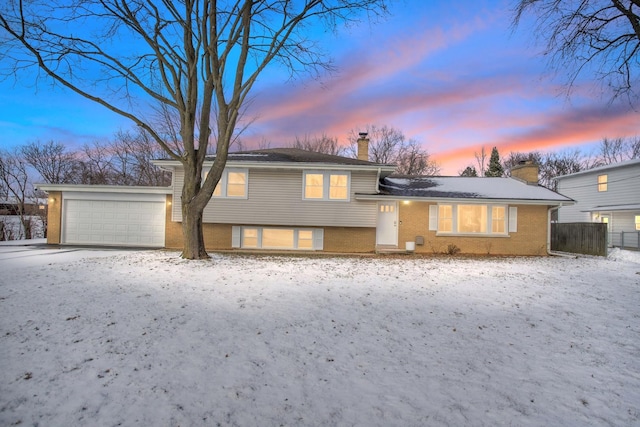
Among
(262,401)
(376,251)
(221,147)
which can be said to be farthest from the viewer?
(376,251)

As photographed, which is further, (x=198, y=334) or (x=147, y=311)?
(x=147, y=311)

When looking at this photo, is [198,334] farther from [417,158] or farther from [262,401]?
[417,158]

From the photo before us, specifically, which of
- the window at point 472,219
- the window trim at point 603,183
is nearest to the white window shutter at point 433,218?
the window at point 472,219

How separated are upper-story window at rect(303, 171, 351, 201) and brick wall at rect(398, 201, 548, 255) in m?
A: 2.76

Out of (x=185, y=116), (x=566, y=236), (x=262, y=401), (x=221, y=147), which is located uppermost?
→ (x=185, y=116)

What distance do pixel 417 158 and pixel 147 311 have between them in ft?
120

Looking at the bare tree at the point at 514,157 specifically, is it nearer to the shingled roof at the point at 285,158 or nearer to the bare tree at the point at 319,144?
the bare tree at the point at 319,144

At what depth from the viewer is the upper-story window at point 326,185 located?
1366cm

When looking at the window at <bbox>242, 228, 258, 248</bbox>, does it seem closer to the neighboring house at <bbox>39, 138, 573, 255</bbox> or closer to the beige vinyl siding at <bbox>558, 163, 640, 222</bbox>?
the neighboring house at <bbox>39, 138, 573, 255</bbox>

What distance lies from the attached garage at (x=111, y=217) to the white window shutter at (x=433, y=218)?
12.3m

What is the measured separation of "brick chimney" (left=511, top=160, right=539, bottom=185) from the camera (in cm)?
1627

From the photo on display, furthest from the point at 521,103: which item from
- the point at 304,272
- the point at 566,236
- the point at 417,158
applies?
the point at 417,158

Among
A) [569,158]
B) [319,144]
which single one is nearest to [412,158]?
[319,144]

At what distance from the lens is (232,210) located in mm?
13695
